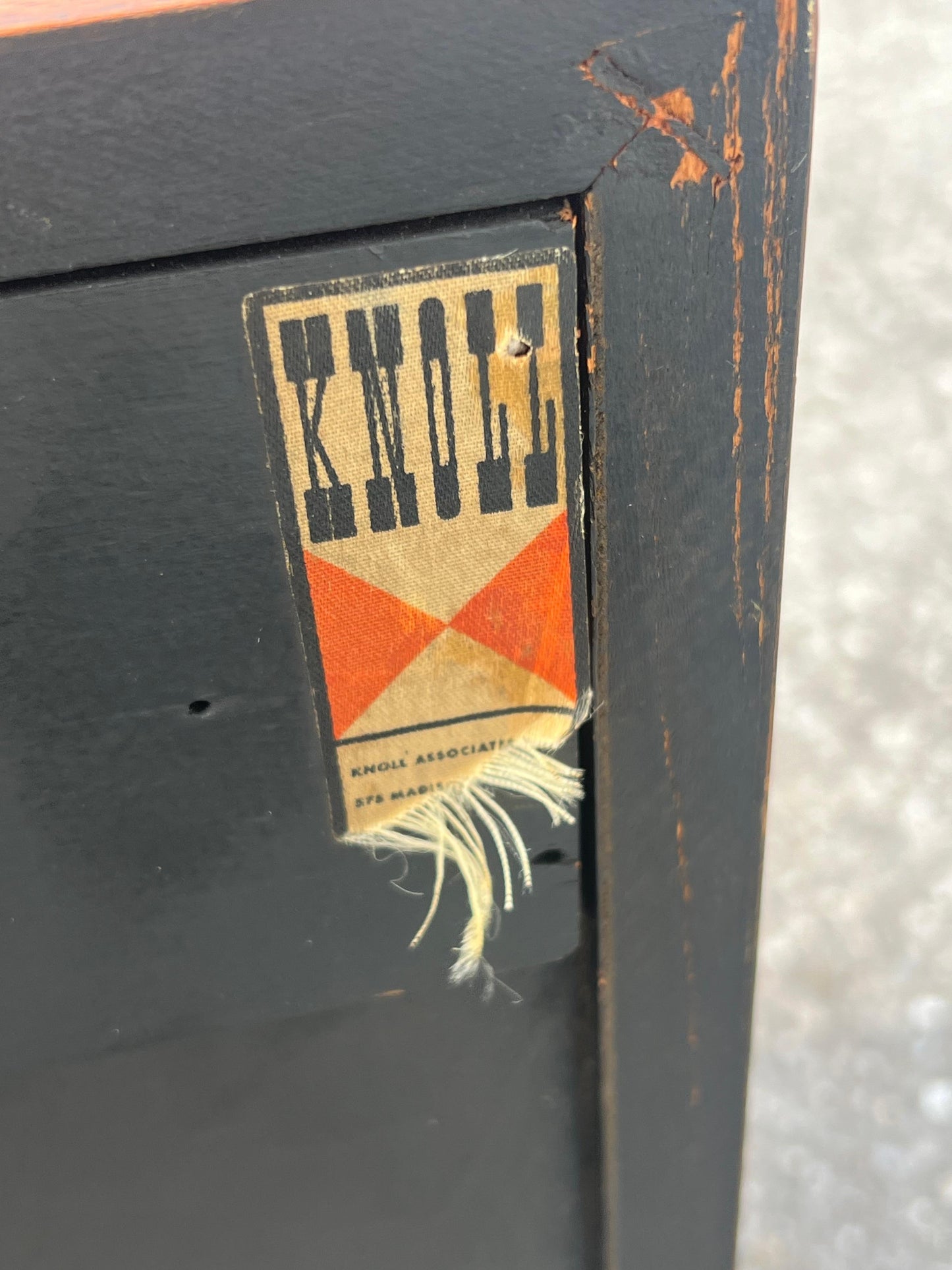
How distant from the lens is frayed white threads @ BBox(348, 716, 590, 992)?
1.88 feet

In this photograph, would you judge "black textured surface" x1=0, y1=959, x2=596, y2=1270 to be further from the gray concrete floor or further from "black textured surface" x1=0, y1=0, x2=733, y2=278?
the gray concrete floor

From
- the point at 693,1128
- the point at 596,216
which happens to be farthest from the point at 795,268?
the point at 693,1128

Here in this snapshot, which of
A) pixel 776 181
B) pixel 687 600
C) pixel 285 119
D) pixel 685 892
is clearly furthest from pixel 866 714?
pixel 285 119

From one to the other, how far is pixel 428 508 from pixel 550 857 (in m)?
0.23

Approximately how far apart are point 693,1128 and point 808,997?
811mm

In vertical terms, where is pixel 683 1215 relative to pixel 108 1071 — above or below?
below

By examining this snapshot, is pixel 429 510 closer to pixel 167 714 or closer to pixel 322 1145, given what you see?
pixel 167 714

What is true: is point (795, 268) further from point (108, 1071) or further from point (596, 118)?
point (108, 1071)

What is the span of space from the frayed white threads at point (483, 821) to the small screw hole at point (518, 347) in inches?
7.1

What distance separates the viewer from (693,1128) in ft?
2.38

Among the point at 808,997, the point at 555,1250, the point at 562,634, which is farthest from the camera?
the point at 808,997

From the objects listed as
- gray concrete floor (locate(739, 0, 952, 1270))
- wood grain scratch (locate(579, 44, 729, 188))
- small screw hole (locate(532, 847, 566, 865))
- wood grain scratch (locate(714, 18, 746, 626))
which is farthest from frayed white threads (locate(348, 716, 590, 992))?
gray concrete floor (locate(739, 0, 952, 1270))

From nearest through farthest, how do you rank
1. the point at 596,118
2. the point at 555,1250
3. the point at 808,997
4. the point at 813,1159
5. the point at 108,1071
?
the point at 596,118
the point at 108,1071
the point at 555,1250
the point at 813,1159
the point at 808,997

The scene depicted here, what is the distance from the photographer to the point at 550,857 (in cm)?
61
